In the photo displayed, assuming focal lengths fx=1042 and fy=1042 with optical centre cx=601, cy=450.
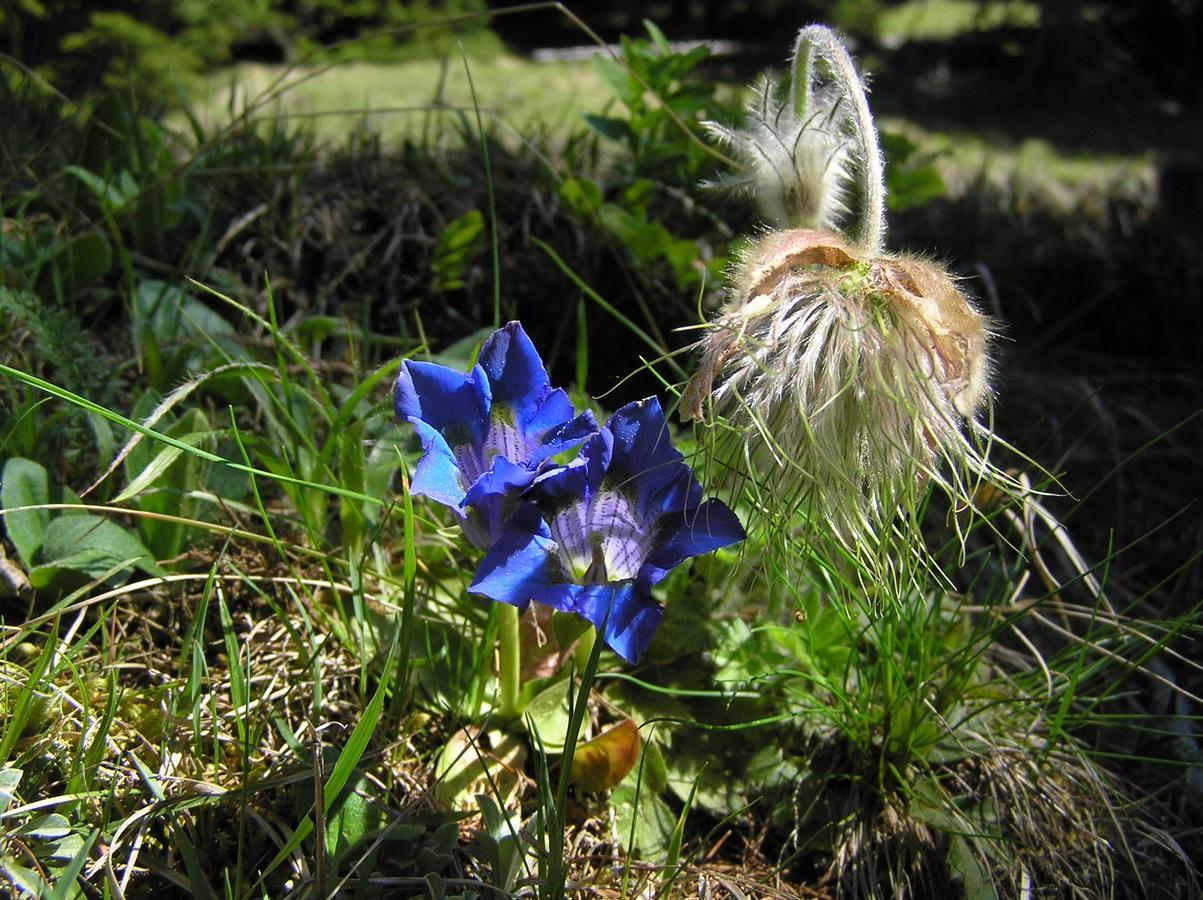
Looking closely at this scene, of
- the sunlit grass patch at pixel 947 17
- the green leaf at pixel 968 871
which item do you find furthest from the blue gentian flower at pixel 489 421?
the sunlit grass patch at pixel 947 17

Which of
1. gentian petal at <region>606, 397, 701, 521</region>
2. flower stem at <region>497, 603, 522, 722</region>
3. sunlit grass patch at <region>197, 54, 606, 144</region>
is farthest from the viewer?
sunlit grass patch at <region>197, 54, 606, 144</region>

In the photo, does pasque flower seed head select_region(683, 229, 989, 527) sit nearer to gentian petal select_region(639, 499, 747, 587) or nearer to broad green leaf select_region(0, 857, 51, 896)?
gentian petal select_region(639, 499, 747, 587)

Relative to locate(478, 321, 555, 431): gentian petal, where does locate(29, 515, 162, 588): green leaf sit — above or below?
below

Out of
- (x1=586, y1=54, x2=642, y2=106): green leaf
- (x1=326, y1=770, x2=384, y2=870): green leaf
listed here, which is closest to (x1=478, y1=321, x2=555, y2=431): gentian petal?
(x1=326, y1=770, x2=384, y2=870): green leaf

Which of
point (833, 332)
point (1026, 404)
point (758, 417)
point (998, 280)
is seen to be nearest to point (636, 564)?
point (758, 417)

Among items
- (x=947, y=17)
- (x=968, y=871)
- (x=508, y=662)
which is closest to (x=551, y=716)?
(x=508, y=662)

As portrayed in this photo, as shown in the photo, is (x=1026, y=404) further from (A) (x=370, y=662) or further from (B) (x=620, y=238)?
(A) (x=370, y=662)
